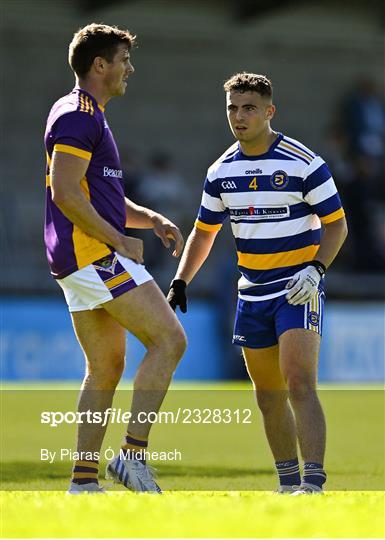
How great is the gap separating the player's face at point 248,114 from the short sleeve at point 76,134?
803 mm

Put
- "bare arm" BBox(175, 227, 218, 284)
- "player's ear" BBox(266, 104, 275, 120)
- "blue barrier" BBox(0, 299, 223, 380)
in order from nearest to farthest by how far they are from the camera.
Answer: "player's ear" BBox(266, 104, 275, 120) → "bare arm" BBox(175, 227, 218, 284) → "blue barrier" BBox(0, 299, 223, 380)

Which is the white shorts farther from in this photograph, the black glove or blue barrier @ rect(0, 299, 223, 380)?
blue barrier @ rect(0, 299, 223, 380)

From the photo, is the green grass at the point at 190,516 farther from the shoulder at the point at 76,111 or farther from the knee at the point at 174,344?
the shoulder at the point at 76,111

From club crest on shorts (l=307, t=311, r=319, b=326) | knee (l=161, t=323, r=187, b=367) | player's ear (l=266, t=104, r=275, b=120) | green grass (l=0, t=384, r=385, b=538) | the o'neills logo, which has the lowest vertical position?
green grass (l=0, t=384, r=385, b=538)

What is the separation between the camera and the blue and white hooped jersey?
6.36 m

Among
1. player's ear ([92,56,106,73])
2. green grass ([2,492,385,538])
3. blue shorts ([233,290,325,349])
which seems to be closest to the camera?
green grass ([2,492,385,538])

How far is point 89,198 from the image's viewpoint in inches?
239

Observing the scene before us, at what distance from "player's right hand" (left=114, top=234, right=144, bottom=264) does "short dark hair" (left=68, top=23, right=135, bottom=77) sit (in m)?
0.92

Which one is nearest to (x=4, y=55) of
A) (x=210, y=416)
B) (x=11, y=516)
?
(x=210, y=416)

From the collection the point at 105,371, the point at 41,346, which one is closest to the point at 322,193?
the point at 105,371

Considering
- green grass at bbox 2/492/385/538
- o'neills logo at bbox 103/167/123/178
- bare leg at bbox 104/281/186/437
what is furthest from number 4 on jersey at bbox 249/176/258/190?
Result: green grass at bbox 2/492/385/538

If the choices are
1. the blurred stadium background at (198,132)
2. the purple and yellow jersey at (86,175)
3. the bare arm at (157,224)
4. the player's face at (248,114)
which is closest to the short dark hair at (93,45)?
the purple and yellow jersey at (86,175)

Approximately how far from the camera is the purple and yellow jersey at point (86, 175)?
5945 mm

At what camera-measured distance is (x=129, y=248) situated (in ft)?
19.9
